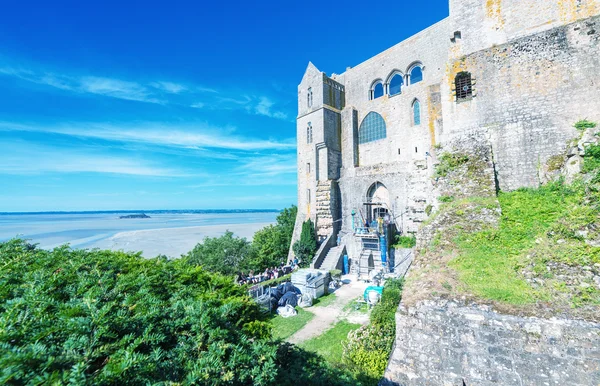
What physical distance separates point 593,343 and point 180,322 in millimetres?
7053

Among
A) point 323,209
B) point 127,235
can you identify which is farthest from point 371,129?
point 127,235

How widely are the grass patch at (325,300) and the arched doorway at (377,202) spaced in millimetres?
8170

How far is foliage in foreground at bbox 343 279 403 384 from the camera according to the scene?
7883 mm

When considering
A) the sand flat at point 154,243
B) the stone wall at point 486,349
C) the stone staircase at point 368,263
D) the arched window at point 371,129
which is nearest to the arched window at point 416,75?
the arched window at point 371,129

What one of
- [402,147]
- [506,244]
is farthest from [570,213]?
[402,147]

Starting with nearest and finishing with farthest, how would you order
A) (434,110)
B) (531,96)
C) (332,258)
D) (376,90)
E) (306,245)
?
(531,96)
(434,110)
(332,258)
(306,245)
(376,90)

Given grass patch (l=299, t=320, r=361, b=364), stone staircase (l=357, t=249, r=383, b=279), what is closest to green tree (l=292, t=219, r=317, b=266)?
stone staircase (l=357, t=249, r=383, b=279)

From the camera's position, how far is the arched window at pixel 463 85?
1357 cm

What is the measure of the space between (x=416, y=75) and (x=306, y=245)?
1834 cm

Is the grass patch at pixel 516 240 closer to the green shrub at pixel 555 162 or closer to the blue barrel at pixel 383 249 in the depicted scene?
the green shrub at pixel 555 162

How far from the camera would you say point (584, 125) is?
10547 millimetres

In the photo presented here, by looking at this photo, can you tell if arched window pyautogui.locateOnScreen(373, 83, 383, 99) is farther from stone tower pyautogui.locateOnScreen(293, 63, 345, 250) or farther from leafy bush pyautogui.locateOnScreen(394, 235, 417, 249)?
leafy bush pyautogui.locateOnScreen(394, 235, 417, 249)

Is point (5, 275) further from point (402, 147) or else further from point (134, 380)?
point (402, 147)

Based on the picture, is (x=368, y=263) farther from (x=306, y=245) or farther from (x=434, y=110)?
(x=434, y=110)
